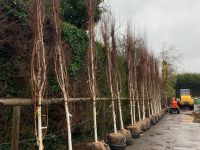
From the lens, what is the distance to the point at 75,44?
34.3 ft

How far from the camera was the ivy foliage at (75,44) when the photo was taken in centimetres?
994

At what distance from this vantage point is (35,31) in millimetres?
6285

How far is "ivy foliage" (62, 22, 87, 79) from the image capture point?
9938 millimetres

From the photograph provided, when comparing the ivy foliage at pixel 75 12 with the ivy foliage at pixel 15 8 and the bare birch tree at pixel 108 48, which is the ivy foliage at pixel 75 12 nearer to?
the bare birch tree at pixel 108 48

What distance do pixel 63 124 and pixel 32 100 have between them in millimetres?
3084

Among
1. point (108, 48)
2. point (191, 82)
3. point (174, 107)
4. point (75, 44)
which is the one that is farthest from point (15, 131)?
point (191, 82)

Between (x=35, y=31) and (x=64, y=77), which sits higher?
(x=35, y=31)

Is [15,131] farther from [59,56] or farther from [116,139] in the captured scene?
[116,139]

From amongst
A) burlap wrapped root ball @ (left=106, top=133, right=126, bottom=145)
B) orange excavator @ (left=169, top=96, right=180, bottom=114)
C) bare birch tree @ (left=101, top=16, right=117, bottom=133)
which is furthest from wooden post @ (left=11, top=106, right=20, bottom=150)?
orange excavator @ (left=169, top=96, right=180, bottom=114)

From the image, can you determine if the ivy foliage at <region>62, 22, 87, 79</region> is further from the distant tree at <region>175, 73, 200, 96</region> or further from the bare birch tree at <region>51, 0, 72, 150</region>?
the distant tree at <region>175, 73, 200, 96</region>

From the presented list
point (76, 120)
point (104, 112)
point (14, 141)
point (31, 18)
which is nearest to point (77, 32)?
point (76, 120)

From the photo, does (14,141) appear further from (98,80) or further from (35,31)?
(98,80)

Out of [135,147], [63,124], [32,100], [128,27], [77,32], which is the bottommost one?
[135,147]

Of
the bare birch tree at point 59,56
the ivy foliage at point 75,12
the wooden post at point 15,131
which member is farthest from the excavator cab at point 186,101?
the wooden post at point 15,131
